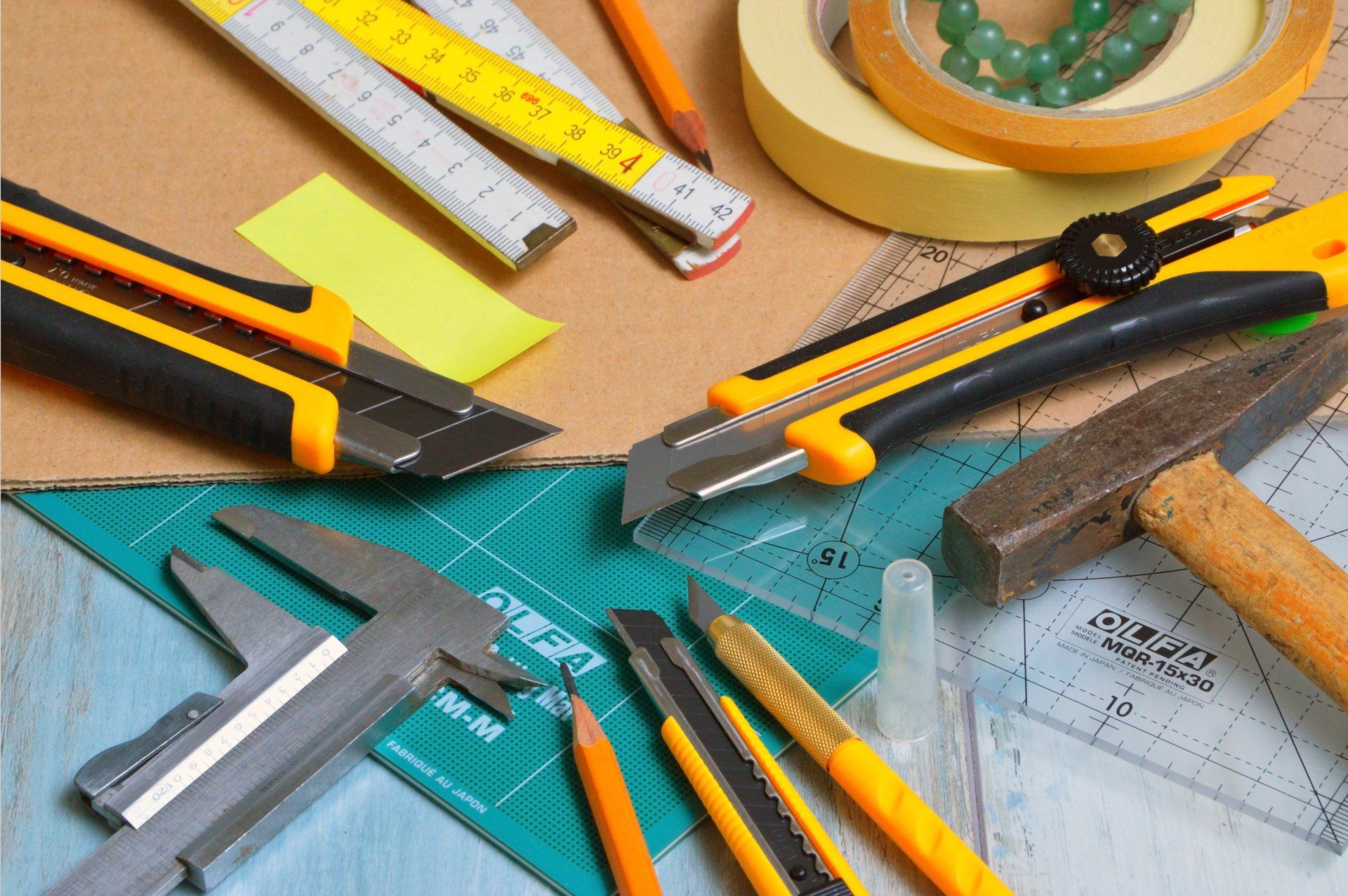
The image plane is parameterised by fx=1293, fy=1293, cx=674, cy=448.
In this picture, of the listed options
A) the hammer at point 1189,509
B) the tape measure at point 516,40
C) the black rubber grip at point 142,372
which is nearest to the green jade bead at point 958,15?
the tape measure at point 516,40

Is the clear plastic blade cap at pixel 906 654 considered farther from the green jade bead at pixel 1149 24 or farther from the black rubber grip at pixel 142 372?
the green jade bead at pixel 1149 24

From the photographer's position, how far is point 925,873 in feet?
3.82

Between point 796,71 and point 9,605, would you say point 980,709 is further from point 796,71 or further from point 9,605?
point 9,605

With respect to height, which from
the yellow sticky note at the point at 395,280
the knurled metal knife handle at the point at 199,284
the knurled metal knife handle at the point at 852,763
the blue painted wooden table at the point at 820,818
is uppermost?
the knurled metal knife handle at the point at 199,284

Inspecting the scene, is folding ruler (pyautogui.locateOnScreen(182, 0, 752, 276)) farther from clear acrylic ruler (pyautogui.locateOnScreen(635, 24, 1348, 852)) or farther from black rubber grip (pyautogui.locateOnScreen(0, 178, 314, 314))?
clear acrylic ruler (pyautogui.locateOnScreen(635, 24, 1348, 852))

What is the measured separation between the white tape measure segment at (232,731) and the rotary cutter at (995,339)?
13.6 inches

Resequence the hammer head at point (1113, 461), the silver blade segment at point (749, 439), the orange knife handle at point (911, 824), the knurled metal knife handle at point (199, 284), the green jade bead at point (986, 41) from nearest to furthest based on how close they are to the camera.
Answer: the orange knife handle at point (911, 824), the hammer head at point (1113, 461), the silver blade segment at point (749, 439), the knurled metal knife handle at point (199, 284), the green jade bead at point (986, 41)

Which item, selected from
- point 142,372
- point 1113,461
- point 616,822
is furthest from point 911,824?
point 142,372

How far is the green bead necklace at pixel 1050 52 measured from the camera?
70.7 inches

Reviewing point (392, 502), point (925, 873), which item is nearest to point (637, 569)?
point (392, 502)

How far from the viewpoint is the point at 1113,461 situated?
1249 millimetres

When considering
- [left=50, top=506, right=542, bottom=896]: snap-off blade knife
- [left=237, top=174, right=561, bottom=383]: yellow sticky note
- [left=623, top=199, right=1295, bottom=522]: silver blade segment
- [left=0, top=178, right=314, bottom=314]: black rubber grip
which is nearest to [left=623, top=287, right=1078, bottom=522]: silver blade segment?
[left=623, top=199, right=1295, bottom=522]: silver blade segment

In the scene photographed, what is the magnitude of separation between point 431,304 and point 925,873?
931mm

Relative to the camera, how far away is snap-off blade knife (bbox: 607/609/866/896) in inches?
43.5
